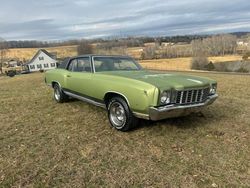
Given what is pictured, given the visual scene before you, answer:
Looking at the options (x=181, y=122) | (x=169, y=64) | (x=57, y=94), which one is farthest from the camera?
(x=169, y=64)

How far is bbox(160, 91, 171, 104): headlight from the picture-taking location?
14.6 feet

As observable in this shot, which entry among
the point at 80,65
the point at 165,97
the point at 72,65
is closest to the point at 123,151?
the point at 165,97

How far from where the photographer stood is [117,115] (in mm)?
5344

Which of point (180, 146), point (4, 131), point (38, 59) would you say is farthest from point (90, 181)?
point (38, 59)

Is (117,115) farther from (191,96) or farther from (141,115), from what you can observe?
(191,96)

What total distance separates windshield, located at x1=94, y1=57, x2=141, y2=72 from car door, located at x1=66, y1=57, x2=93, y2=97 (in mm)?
228

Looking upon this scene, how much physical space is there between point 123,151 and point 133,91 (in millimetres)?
1086

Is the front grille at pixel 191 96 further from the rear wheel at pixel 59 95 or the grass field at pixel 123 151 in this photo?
the rear wheel at pixel 59 95

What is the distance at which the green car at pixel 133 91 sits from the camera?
4500mm

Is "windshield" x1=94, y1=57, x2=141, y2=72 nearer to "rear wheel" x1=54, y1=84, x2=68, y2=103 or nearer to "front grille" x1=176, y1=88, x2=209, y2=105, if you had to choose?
"rear wheel" x1=54, y1=84, x2=68, y2=103

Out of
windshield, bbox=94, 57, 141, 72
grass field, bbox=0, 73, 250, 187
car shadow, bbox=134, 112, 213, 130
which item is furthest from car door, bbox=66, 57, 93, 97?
car shadow, bbox=134, 112, 213, 130

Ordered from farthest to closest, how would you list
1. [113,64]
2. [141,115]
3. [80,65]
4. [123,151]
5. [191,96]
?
[80,65] < [113,64] < [191,96] < [141,115] < [123,151]

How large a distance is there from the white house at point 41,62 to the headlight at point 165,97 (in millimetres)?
68673

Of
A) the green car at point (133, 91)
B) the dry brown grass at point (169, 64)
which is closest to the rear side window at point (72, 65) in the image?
the green car at point (133, 91)
